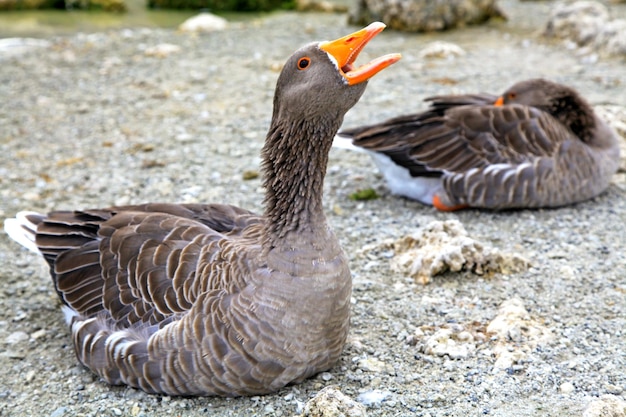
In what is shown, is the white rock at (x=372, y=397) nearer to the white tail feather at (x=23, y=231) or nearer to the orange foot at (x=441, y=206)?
the white tail feather at (x=23, y=231)

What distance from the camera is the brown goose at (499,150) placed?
7.19 m

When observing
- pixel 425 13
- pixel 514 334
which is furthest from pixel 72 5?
pixel 514 334

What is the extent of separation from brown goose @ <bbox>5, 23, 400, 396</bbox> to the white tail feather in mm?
785

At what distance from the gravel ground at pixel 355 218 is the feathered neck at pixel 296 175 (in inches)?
37.2

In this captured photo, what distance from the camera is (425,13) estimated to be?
13.8 metres

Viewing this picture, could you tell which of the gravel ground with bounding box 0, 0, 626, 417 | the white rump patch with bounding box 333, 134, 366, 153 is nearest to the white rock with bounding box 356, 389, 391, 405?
the gravel ground with bounding box 0, 0, 626, 417

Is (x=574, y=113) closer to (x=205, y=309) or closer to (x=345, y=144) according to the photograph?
(x=345, y=144)

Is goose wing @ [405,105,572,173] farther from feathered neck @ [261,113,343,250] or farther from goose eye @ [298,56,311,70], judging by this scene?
goose eye @ [298,56,311,70]

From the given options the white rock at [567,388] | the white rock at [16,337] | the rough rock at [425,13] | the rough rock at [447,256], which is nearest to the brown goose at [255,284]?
the white rock at [16,337]

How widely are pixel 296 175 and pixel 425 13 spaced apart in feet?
33.5

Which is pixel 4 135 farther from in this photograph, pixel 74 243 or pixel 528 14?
pixel 528 14

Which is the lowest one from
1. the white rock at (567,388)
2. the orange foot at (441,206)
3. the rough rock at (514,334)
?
the orange foot at (441,206)

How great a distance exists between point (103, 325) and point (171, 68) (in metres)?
7.84

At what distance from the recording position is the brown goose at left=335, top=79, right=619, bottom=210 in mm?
7191
